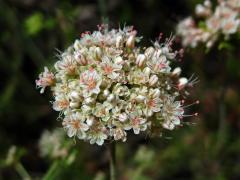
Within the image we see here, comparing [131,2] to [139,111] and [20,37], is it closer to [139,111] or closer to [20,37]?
[20,37]

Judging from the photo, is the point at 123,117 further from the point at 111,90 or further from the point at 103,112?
the point at 111,90

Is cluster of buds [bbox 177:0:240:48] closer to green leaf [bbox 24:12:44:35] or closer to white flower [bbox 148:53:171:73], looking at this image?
white flower [bbox 148:53:171:73]

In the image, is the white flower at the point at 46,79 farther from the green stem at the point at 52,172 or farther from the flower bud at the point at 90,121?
the green stem at the point at 52,172

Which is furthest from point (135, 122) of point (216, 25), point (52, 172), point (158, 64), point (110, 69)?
point (216, 25)

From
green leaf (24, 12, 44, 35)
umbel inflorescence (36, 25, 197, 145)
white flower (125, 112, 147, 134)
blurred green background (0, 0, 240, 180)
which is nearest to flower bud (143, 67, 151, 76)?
umbel inflorescence (36, 25, 197, 145)

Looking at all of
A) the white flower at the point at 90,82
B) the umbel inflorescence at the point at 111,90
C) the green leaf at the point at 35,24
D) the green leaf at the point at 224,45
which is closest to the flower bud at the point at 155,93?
the umbel inflorescence at the point at 111,90

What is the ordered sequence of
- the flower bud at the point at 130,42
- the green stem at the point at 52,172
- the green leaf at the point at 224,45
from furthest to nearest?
the green leaf at the point at 224,45, the green stem at the point at 52,172, the flower bud at the point at 130,42
